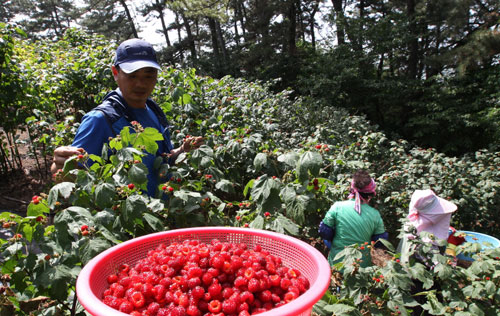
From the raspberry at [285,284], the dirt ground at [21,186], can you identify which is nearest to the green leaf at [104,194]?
the raspberry at [285,284]

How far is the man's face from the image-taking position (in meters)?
1.83

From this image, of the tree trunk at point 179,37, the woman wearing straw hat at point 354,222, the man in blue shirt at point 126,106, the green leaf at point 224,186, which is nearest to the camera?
the man in blue shirt at point 126,106

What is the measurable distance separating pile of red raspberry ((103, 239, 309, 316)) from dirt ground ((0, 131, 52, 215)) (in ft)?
13.9

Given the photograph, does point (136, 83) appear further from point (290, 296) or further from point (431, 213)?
point (431, 213)

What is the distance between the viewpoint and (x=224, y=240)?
129cm

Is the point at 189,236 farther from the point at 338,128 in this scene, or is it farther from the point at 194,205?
the point at 338,128

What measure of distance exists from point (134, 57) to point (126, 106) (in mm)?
292

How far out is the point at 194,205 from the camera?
6.03 ft

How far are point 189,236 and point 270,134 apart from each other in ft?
9.67

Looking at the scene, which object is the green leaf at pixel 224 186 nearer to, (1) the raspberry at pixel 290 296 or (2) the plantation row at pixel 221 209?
(2) the plantation row at pixel 221 209

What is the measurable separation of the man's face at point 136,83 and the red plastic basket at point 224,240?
0.98m

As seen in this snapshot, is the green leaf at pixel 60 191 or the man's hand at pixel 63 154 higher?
the man's hand at pixel 63 154

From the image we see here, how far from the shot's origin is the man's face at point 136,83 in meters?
1.83

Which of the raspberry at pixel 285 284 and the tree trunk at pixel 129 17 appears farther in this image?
the tree trunk at pixel 129 17
